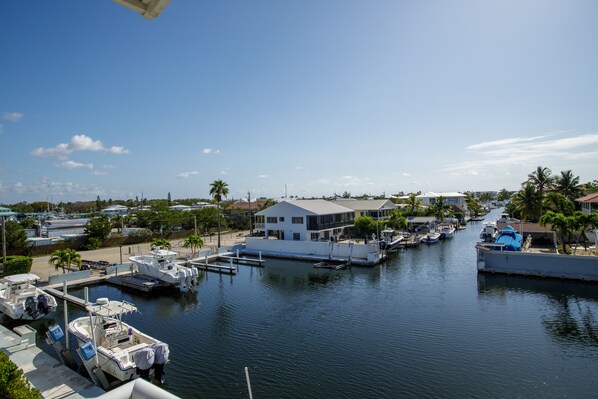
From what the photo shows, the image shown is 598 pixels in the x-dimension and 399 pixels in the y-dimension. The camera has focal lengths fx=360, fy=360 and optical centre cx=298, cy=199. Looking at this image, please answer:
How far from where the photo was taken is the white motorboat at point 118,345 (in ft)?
48.3

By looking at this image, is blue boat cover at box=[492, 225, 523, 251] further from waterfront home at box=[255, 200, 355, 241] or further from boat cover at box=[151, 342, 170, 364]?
boat cover at box=[151, 342, 170, 364]

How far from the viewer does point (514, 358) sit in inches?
666

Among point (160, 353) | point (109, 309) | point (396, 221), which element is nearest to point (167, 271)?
point (109, 309)

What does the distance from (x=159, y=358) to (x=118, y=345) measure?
264 cm

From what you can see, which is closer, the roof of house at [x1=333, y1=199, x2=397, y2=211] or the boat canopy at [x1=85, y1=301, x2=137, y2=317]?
the boat canopy at [x1=85, y1=301, x2=137, y2=317]

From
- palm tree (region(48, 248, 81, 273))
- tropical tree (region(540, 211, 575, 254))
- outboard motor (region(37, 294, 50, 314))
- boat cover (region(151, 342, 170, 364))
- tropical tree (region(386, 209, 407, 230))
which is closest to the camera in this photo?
boat cover (region(151, 342, 170, 364))

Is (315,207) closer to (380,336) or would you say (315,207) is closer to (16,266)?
(380,336)

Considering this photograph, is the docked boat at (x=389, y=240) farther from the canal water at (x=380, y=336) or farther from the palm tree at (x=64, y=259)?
the palm tree at (x=64, y=259)

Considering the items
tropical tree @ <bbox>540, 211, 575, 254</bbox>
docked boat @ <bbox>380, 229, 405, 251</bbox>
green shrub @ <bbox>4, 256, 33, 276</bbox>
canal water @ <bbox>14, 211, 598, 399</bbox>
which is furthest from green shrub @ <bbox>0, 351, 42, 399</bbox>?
docked boat @ <bbox>380, 229, 405, 251</bbox>

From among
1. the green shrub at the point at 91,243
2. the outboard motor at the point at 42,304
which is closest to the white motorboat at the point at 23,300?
the outboard motor at the point at 42,304

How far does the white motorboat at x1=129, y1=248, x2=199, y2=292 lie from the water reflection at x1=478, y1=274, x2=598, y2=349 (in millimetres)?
23606

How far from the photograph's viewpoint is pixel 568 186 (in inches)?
2090

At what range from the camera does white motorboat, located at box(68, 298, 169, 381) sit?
48.3ft

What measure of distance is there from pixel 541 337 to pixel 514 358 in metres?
3.98
